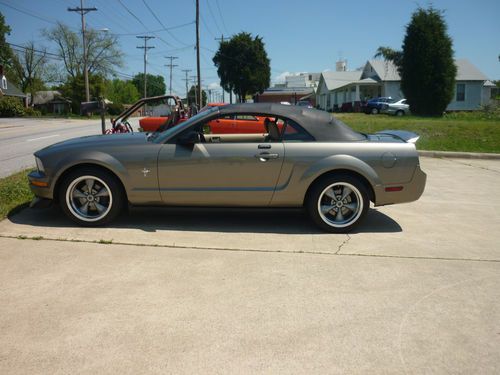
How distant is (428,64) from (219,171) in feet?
74.8

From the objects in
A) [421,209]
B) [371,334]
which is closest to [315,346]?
[371,334]

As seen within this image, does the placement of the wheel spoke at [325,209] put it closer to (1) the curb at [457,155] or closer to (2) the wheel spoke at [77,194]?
(2) the wheel spoke at [77,194]

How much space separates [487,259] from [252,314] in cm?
260

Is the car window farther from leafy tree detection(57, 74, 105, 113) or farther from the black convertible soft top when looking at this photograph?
leafy tree detection(57, 74, 105, 113)

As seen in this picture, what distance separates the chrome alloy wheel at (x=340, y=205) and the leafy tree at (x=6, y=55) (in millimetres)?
87332

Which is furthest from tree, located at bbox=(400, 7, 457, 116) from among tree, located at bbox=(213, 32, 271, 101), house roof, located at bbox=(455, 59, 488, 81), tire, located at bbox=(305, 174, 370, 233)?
tree, located at bbox=(213, 32, 271, 101)

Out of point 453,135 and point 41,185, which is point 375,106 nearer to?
point 453,135

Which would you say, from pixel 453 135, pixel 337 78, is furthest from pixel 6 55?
pixel 453 135

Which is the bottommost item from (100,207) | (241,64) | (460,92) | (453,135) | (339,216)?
(339,216)

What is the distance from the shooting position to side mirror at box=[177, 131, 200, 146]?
508 centimetres

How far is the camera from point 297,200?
5195mm

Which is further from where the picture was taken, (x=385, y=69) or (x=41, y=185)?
(x=385, y=69)

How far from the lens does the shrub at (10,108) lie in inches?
2024

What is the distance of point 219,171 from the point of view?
5.11 meters
